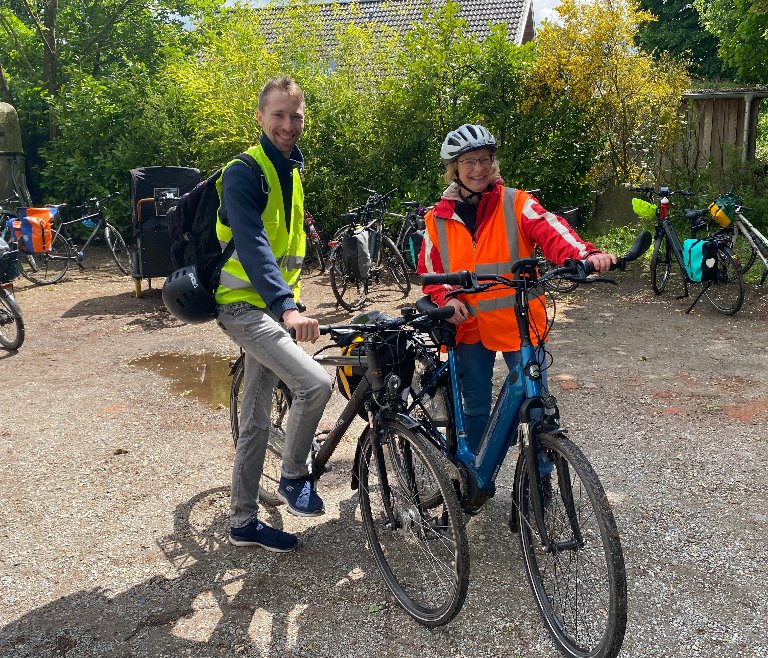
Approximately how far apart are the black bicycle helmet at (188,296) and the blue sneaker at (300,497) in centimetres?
84

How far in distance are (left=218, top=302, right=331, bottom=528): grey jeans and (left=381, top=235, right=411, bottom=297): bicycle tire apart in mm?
5948

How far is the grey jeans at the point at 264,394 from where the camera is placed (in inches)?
132

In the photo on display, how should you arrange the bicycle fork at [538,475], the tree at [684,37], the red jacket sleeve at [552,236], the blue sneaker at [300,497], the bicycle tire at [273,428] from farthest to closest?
the tree at [684,37]
the bicycle tire at [273,428]
the blue sneaker at [300,497]
the red jacket sleeve at [552,236]
the bicycle fork at [538,475]

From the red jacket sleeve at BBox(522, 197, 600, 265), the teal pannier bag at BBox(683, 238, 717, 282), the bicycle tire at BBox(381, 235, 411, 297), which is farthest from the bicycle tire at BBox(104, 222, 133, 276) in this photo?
the red jacket sleeve at BBox(522, 197, 600, 265)

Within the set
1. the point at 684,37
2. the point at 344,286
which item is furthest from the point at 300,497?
the point at 684,37

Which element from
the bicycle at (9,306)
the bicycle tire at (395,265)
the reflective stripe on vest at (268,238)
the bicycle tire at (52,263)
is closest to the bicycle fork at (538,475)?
the reflective stripe on vest at (268,238)

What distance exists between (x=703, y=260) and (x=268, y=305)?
6286 millimetres

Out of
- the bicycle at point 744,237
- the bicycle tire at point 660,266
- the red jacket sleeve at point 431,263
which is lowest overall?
the bicycle tire at point 660,266

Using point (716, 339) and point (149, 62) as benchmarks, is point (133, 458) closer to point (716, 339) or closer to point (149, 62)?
point (716, 339)

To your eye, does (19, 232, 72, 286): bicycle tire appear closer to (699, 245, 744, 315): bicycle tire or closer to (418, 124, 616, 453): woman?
(699, 245, 744, 315): bicycle tire

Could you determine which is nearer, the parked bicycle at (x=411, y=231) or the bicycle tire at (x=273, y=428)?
the bicycle tire at (x=273, y=428)

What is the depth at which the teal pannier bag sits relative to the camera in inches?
322

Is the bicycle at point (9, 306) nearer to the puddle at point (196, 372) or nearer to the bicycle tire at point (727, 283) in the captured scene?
the puddle at point (196, 372)

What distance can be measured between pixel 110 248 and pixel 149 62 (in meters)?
8.04
